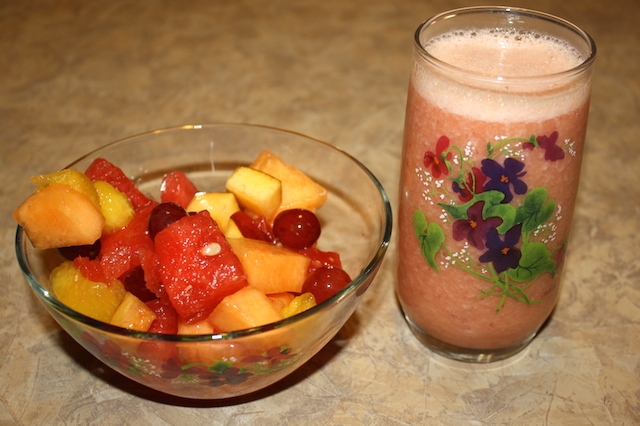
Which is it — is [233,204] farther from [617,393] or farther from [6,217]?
[617,393]

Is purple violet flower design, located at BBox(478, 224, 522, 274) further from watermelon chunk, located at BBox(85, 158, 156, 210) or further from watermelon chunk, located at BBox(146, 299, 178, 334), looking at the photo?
watermelon chunk, located at BBox(85, 158, 156, 210)

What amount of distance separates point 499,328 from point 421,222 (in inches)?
8.0

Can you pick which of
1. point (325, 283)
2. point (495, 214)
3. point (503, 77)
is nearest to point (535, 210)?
point (495, 214)

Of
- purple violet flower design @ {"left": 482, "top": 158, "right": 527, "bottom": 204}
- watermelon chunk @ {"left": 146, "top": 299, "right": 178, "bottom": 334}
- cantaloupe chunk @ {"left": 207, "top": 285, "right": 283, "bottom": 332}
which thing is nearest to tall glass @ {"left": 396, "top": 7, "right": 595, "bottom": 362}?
purple violet flower design @ {"left": 482, "top": 158, "right": 527, "bottom": 204}

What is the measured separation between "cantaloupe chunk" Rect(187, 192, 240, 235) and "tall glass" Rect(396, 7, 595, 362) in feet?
0.90

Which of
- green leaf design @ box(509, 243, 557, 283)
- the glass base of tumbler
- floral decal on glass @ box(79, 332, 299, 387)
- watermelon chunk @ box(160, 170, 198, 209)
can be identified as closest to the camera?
floral decal on glass @ box(79, 332, 299, 387)

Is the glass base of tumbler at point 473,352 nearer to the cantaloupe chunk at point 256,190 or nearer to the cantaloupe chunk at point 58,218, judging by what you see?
the cantaloupe chunk at point 256,190

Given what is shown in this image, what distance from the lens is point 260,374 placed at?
83cm

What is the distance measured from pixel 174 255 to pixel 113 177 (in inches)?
9.7

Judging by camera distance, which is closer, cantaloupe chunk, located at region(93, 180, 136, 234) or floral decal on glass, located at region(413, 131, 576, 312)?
floral decal on glass, located at region(413, 131, 576, 312)

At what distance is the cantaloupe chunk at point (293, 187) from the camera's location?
1.08 metres

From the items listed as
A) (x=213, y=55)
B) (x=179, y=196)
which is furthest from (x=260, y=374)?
(x=213, y=55)

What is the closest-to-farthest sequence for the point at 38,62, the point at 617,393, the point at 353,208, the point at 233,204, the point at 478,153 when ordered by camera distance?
the point at 478,153 → the point at 617,393 → the point at 233,204 → the point at 353,208 → the point at 38,62

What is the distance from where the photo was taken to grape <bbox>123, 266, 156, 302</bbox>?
0.90 metres
